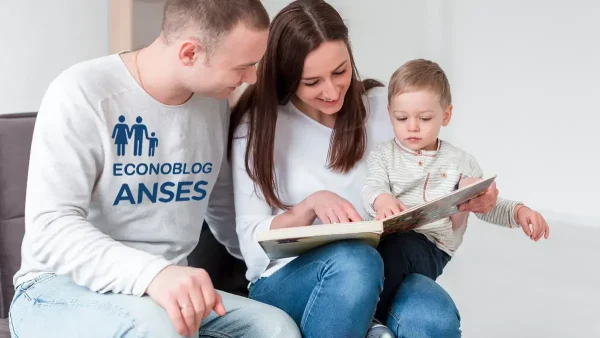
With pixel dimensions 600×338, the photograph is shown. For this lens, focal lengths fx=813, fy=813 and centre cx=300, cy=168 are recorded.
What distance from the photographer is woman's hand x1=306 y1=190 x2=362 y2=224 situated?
4.94ft

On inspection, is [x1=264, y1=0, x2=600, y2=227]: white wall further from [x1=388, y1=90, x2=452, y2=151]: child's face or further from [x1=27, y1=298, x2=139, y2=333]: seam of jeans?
[x1=27, y1=298, x2=139, y2=333]: seam of jeans

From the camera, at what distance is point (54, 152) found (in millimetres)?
1357

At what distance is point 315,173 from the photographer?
5.71ft

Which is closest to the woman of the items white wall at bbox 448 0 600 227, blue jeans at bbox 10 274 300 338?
blue jeans at bbox 10 274 300 338

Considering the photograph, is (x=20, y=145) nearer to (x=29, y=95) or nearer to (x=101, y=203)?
(x=101, y=203)

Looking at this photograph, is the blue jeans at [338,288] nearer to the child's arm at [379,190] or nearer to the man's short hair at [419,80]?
the child's arm at [379,190]

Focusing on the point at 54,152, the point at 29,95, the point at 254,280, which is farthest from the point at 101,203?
the point at 29,95

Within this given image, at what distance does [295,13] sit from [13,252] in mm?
772

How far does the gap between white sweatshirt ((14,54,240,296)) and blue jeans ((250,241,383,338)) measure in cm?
25

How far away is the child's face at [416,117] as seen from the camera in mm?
1738

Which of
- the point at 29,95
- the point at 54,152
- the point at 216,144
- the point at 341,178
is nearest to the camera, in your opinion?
the point at 54,152

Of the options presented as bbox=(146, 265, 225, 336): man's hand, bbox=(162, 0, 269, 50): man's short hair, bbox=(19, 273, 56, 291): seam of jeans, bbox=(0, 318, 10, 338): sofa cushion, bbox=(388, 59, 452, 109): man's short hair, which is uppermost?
bbox=(162, 0, 269, 50): man's short hair

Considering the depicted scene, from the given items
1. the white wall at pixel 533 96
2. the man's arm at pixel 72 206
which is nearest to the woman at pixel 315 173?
the man's arm at pixel 72 206

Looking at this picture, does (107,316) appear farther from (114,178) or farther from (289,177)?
(289,177)
